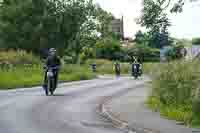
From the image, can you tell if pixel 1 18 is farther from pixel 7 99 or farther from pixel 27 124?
pixel 27 124

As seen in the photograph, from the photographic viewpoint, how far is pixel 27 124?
41.4 feet

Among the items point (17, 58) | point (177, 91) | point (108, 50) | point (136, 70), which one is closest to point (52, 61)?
point (177, 91)

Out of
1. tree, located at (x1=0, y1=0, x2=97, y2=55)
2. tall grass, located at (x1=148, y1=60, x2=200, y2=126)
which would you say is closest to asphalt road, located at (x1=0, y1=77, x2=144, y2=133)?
tall grass, located at (x1=148, y1=60, x2=200, y2=126)

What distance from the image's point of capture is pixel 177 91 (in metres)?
15.9

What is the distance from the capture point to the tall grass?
13.6 meters

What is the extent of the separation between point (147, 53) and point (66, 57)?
48.3 feet

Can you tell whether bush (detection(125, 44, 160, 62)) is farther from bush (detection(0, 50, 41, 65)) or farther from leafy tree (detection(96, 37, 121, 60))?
bush (detection(0, 50, 41, 65))

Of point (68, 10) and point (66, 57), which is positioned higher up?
point (68, 10)

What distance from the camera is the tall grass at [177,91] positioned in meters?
13.6

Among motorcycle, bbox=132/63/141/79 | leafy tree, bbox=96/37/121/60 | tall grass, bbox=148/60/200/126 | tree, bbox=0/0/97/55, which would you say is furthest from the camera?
leafy tree, bbox=96/37/121/60

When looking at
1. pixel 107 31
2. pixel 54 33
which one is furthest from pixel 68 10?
pixel 107 31

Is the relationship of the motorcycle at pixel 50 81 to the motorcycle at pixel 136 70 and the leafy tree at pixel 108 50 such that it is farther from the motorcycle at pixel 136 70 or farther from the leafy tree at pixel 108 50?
the leafy tree at pixel 108 50

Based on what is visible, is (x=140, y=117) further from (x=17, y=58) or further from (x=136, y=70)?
(x=17, y=58)

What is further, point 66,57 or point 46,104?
point 66,57
